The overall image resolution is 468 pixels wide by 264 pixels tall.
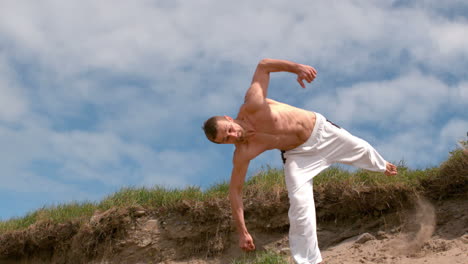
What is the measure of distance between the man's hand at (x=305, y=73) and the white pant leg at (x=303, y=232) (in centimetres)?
106

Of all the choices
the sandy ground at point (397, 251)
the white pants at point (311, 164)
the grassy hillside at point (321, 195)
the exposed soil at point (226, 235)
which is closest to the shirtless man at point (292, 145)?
the white pants at point (311, 164)

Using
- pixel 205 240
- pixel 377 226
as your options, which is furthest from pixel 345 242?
pixel 205 240

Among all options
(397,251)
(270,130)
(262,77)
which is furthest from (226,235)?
(262,77)

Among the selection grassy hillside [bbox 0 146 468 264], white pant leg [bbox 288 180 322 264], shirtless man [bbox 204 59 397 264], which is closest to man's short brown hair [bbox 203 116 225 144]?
shirtless man [bbox 204 59 397 264]

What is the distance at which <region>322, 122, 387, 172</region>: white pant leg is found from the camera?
5082 millimetres

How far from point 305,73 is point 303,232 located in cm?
145

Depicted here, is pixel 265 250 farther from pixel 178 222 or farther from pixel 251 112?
pixel 251 112

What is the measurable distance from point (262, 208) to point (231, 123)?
295 centimetres

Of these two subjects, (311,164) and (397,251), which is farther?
(397,251)

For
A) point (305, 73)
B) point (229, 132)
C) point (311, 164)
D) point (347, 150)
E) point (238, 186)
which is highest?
point (305, 73)

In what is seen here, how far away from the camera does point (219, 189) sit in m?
8.00

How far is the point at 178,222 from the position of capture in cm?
780

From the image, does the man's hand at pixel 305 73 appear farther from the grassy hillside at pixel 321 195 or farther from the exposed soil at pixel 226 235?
the exposed soil at pixel 226 235

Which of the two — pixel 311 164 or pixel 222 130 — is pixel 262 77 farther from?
pixel 311 164
